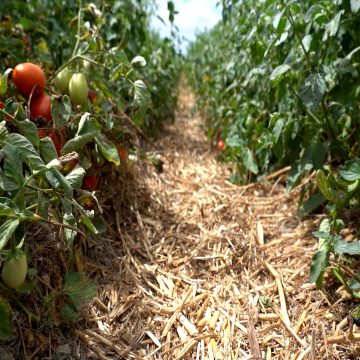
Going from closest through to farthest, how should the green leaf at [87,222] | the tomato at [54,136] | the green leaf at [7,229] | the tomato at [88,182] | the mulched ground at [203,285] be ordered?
the green leaf at [7,229], the green leaf at [87,222], the mulched ground at [203,285], the tomato at [54,136], the tomato at [88,182]

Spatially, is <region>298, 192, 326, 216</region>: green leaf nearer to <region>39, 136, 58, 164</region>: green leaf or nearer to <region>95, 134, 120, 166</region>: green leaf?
<region>95, 134, 120, 166</region>: green leaf

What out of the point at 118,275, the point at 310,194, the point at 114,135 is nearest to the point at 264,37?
the point at 310,194

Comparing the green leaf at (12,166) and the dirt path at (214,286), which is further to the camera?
the dirt path at (214,286)

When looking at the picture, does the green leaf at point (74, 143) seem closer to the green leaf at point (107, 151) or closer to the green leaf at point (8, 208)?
the green leaf at point (107, 151)

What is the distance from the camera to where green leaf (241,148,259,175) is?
68.6 inches

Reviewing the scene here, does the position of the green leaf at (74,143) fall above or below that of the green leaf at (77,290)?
above

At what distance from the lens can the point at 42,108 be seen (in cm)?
110

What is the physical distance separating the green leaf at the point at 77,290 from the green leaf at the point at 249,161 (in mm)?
1010

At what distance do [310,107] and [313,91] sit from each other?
50 millimetres

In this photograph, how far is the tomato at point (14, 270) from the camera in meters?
0.76

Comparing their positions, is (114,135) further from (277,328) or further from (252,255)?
(277,328)

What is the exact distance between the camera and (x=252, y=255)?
1.29m

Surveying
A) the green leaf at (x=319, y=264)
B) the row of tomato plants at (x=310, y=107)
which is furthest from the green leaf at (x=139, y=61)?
the green leaf at (x=319, y=264)

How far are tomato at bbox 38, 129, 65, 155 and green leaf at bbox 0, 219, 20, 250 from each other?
0.38 metres
